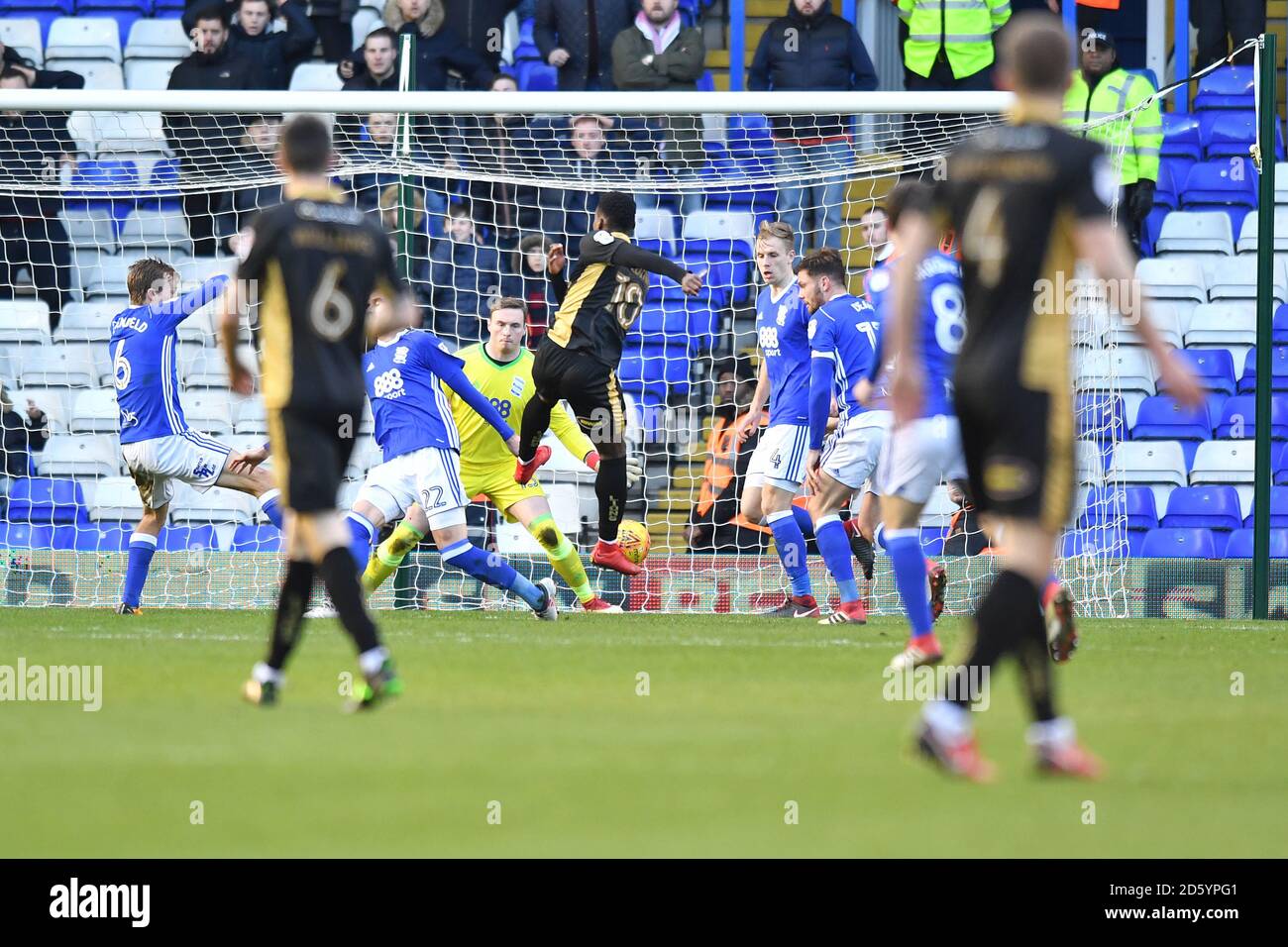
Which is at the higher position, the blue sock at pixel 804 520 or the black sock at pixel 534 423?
the black sock at pixel 534 423

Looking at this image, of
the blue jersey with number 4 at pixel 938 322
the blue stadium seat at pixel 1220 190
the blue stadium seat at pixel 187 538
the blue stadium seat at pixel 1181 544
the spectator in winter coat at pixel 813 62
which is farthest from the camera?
the blue stadium seat at pixel 1220 190

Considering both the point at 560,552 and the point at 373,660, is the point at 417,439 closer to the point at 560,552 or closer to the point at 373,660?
the point at 560,552

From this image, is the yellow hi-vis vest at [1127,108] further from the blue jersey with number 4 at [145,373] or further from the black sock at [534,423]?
the blue jersey with number 4 at [145,373]

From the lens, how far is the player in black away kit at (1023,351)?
5.03 metres

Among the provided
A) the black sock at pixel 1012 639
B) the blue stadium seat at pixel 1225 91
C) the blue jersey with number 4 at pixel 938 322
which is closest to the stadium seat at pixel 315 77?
the blue stadium seat at pixel 1225 91

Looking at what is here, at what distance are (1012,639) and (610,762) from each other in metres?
1.18

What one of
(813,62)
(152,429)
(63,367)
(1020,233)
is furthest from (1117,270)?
(813,62)

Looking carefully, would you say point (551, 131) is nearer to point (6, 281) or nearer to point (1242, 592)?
point (6, 281)

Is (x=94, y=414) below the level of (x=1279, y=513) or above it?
above

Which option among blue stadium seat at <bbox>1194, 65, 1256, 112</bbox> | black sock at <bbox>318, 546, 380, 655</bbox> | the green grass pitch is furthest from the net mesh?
black sock at <bbox>318, 546, 380, 655</bbox>

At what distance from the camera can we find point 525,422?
11.9 meters

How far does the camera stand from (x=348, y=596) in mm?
6262

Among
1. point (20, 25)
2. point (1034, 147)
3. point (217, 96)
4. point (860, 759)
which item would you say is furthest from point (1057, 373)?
point (20, 25)

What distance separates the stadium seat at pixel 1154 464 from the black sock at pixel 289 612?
9.09 meters
